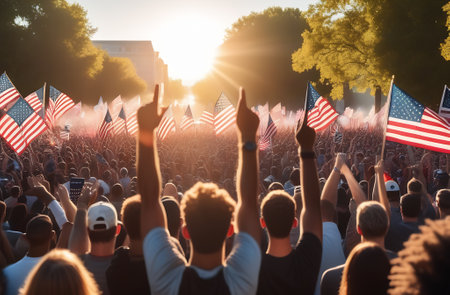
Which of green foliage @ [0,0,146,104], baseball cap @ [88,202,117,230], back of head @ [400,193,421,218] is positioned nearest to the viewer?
baseball cap @ [88,202,117,230]

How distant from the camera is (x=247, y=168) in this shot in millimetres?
2451

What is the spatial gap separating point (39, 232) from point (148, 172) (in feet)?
5.81

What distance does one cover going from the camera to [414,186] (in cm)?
613

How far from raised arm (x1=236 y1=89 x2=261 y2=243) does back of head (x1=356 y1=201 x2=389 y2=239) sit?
1251 millimetres

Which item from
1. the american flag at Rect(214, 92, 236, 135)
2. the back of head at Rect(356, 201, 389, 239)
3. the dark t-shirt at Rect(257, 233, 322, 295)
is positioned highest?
the american flag at Rect(214, 92, 236, 135)

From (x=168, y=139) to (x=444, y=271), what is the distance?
21.7 m

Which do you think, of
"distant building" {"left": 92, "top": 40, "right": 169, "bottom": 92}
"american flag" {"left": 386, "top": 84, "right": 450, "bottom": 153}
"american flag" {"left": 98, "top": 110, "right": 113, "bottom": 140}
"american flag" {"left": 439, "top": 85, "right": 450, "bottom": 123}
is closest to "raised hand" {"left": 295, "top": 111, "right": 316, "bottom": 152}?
"american flag" {"left": 386, "top": 84, "right": 450, "bottom": 153}

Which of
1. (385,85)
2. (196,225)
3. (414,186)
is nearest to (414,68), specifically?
(385,85)

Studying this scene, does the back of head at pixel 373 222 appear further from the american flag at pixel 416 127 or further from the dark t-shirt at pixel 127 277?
the american flag at pixel 416 127

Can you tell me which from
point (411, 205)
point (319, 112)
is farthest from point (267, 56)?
point (411, 205)

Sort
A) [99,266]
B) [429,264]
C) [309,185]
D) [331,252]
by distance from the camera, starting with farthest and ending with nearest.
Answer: [331,252] → [99,266] → [309,185] → [429,264]

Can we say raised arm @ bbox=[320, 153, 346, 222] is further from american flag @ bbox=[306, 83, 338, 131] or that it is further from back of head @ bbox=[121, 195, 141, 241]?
american flag @ bbox=[306, 83, 338, 131]

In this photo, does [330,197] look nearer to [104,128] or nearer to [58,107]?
[104,128]

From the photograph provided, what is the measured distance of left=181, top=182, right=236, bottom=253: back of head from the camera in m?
2.16
